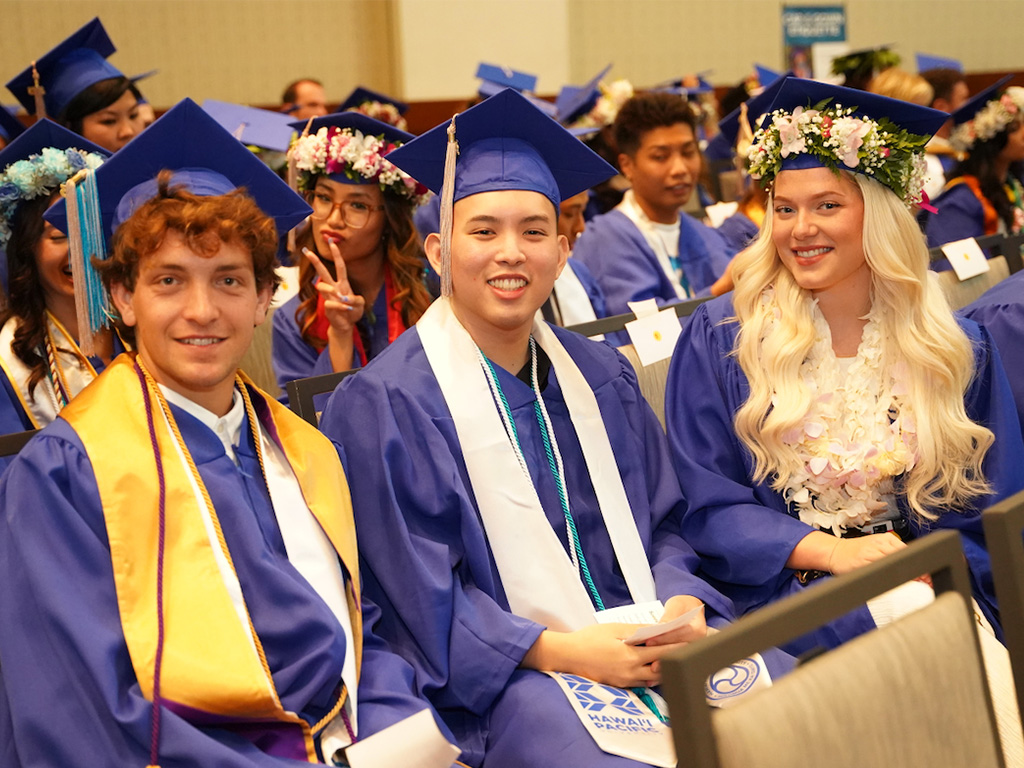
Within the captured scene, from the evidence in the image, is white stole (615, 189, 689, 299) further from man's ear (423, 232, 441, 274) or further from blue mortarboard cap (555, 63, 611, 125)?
man's ear (423, 232, 441, 274)

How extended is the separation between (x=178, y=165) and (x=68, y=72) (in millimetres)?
3162

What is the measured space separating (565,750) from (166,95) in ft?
26.7

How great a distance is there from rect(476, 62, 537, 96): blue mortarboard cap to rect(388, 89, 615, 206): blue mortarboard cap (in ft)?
13.9

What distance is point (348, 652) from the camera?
77.6 inches

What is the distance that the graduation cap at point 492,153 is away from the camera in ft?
7.86

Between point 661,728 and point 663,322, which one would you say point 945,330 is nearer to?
→ point 663,322

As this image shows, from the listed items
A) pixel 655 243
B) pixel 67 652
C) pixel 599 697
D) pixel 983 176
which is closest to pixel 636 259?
pixel 655 243

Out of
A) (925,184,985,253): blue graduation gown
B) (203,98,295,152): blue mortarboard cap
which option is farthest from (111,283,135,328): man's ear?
(925,184,985,253): blue graduation gown

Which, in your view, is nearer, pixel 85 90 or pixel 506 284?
pixel 506 284

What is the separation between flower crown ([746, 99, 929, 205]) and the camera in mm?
2543

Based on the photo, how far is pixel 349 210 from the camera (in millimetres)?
3607

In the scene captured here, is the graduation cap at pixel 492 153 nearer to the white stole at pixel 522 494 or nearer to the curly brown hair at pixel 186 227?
the white stole at pixel 522 494

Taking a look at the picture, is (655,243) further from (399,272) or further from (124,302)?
(124,302)

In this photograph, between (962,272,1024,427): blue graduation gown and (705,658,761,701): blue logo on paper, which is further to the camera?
(962,272,1024,427): blue graduation gown
